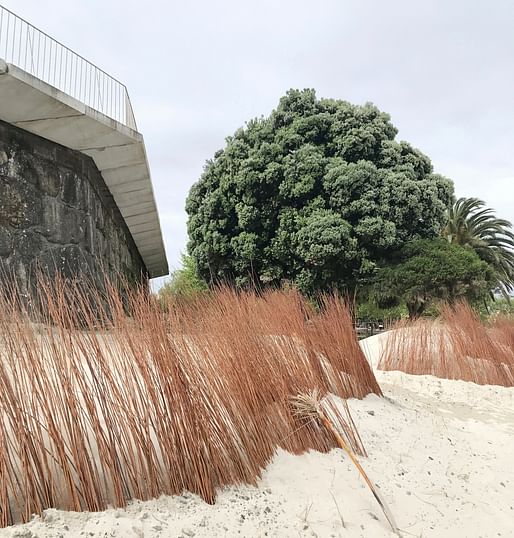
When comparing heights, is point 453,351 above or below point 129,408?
below

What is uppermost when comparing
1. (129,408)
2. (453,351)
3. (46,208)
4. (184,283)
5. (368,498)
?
(46,208)

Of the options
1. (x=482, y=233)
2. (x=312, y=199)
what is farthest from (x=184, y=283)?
(x=482, y=233)

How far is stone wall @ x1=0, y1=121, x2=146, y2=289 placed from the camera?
3973 millimetres

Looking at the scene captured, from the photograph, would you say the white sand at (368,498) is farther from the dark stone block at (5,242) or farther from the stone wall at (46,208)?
the dark stone block at (5,242)

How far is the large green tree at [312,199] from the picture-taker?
10070mm

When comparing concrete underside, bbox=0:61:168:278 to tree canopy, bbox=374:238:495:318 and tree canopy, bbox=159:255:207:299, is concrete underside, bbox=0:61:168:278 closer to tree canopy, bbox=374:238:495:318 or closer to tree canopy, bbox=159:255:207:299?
tree canopy, bbox=159:255:207:299

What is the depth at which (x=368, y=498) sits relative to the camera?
1.82 metres

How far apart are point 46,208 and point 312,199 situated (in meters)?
7.36

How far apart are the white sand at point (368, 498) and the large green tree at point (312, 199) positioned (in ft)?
23.1

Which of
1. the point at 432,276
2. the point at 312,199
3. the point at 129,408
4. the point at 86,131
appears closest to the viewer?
the point at 129,408

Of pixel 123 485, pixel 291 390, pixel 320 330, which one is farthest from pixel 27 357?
pixel 320 330

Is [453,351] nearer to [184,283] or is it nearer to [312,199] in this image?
[184,283]

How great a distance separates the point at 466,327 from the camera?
5363 mm

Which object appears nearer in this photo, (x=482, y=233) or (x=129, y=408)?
(x=129, y=408)
